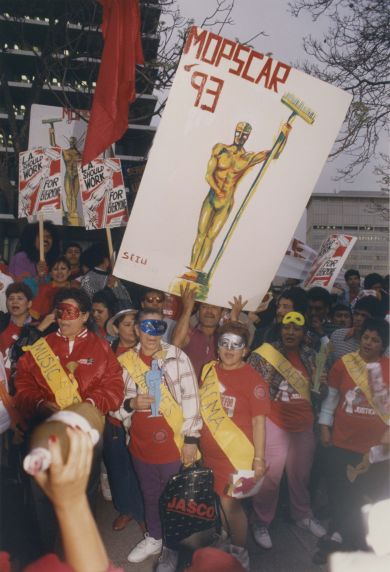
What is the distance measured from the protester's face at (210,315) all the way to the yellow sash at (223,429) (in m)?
1.01

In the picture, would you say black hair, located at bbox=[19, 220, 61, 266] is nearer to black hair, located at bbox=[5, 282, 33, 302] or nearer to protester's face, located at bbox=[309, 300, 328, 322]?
black hair, located at bbox=[5, 282, 33, 302]

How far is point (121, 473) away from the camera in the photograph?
180 inches

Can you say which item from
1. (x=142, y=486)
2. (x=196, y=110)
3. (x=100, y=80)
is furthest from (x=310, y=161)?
(x=142, y=486)

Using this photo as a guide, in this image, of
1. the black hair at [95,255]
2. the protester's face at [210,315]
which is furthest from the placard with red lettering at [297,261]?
the protester's face at [210,315]

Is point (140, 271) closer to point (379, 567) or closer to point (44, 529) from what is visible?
point (44, 529)

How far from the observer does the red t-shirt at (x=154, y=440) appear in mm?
3924

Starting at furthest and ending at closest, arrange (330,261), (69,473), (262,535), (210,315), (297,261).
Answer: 1. (297,261)
2. (330,261)
3. (210,315)
4. (262,535)
5. (69,473)

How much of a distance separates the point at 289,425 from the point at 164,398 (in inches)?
46.9

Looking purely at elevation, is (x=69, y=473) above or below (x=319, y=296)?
above

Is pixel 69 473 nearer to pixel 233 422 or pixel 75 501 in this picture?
pixel 75 501

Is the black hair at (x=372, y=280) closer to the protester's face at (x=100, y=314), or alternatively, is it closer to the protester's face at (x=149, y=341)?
the protester's face at (x=100, y=314)

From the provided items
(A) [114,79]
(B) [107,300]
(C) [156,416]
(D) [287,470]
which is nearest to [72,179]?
(A) [114,79]

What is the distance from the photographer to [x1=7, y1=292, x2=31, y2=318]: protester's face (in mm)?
4789

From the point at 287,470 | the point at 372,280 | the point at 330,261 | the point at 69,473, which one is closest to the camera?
the point at 69,473
